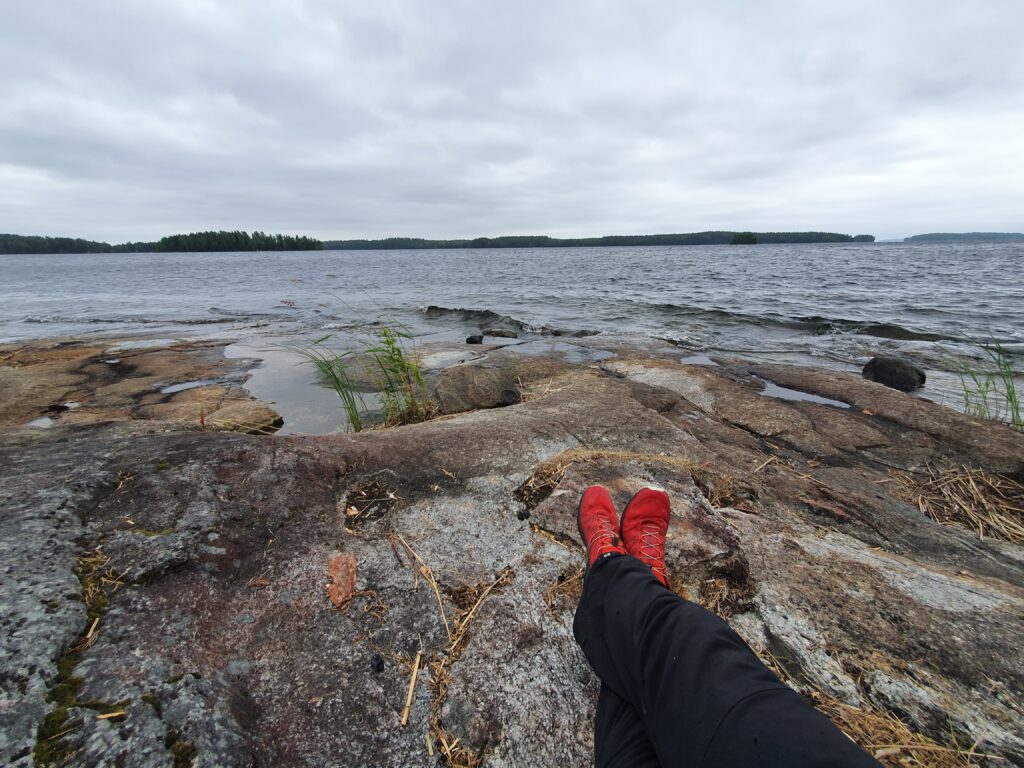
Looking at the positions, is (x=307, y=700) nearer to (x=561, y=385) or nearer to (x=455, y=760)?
(x=455, y=760)

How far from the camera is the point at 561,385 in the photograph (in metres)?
6.12

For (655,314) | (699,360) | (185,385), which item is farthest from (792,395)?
(655,314)

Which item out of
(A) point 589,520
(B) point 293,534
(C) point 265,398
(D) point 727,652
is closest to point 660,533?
(A) point 589,520

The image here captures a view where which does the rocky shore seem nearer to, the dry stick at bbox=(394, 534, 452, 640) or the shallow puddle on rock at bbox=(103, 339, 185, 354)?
the dry stick at bbox=(394, 534, 452, 640)

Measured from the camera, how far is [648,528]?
244 cm

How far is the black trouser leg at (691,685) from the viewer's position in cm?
129

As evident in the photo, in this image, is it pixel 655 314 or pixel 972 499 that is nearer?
pixel 972 499

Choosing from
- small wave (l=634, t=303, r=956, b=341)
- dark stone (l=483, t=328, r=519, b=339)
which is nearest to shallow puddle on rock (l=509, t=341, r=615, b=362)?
dark stone (l=483, t=328, r=519, b=339)

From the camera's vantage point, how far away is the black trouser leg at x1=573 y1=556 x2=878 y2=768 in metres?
1.29

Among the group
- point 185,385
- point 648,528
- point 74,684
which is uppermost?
point 74,684

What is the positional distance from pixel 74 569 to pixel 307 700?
1.11 metres

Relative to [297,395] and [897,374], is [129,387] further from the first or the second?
[897,374]

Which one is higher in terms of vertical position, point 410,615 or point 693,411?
point 410,615

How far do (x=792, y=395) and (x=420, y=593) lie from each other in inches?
246
